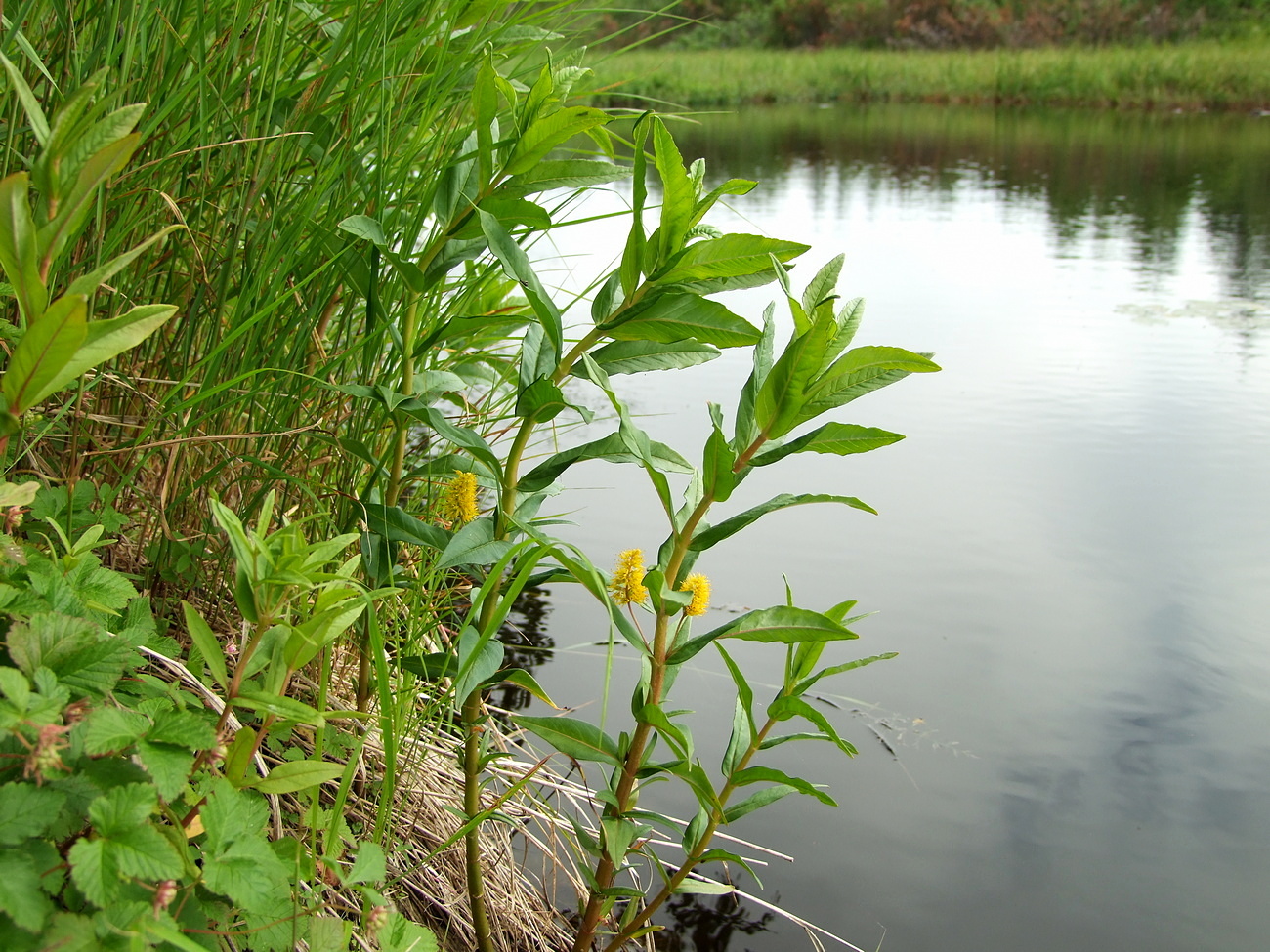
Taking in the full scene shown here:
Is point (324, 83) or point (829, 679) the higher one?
point (324, 83)

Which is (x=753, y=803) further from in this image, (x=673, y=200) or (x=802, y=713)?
(x=673, y=200)

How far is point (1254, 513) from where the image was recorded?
2615 mm

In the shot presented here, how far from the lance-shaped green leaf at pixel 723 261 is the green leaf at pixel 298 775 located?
449 millimetres

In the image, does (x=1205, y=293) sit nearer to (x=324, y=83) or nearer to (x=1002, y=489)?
(x=1002, y=489)

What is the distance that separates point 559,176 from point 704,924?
0.99 meters

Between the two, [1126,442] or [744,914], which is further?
[1126,442]

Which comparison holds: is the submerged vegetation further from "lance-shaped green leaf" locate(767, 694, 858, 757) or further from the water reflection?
the water reflection

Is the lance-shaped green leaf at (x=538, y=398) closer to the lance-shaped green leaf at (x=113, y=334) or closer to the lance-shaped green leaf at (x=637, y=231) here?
the lance-shaped green leaf at (x=637, y=231)

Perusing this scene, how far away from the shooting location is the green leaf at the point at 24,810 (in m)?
0.50

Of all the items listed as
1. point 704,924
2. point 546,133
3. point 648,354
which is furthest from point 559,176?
point 704,924

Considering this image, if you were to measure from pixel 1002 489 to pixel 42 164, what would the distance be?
8.50ft

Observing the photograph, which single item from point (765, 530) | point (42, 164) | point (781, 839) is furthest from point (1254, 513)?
point (42, 164)

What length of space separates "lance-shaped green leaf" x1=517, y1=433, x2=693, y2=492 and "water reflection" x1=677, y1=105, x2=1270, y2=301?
4.79 meters

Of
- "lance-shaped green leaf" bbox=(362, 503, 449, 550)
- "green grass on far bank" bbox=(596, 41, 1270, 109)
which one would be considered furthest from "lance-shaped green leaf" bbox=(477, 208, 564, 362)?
"green grass on far bank" bbox=(596, 41, 1270, 109)
